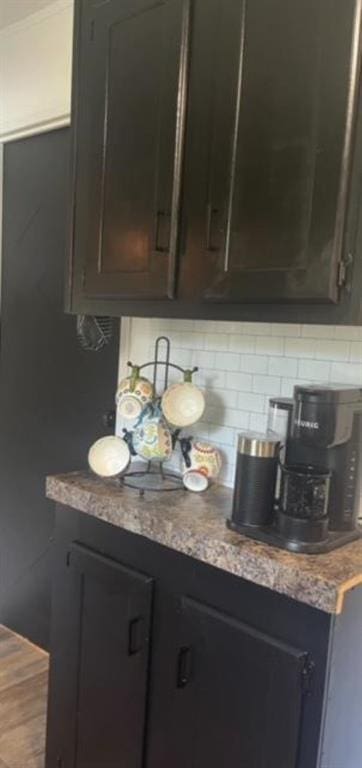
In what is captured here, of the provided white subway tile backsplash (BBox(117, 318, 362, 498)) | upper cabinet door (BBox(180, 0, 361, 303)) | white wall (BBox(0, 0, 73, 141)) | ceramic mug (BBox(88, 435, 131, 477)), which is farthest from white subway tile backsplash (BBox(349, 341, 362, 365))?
white wall (BBox(0, 0, 73, 141))

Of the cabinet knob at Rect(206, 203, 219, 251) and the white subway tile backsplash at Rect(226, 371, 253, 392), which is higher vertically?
the cabinet knob at Rect(206, 203, 219, 251)

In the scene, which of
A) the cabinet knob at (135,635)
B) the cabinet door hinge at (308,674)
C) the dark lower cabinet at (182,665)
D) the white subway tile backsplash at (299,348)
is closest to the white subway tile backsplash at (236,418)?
the white subway tile backsplash at (299,348)

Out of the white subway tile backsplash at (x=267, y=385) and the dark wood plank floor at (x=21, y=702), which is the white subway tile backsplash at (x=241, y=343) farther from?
the dark wood plank floor at (x=21, y=702)

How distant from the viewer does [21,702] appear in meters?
2.11

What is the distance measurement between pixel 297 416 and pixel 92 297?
702mm

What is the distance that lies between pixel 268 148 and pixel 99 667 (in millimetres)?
1335

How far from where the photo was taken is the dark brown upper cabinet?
1.05m

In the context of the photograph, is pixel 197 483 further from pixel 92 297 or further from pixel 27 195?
pixel 27 195

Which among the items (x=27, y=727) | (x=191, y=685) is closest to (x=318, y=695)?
(x=191, y=685)

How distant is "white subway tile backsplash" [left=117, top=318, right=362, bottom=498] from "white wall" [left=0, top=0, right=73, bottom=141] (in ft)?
3.18

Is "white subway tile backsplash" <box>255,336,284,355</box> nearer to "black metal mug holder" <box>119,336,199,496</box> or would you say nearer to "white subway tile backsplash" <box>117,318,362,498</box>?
"white subway tile backsplash" <box>117,318,362,498</box>

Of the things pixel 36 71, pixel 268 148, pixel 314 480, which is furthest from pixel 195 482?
pixel 36 71

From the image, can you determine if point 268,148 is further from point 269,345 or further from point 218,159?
point 269,345

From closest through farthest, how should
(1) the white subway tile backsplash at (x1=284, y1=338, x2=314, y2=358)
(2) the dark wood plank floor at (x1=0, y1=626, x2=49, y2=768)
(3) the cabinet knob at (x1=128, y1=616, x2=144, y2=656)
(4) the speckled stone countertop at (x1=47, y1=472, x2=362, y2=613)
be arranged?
1. (4) the speckled stone countertop at (x1=47, y1=472, x2=362, y2=613)
2. (3) the cabinet knob at (x1=128, y1=616, x2=144, y2=656)
3. (1) the white subway tile backsplash at (x1=284, y1=338, x2=314, y2=358)
4. (2) the dark wood plank floor at (x1=0, y1=626, x2=49, y2=768)
